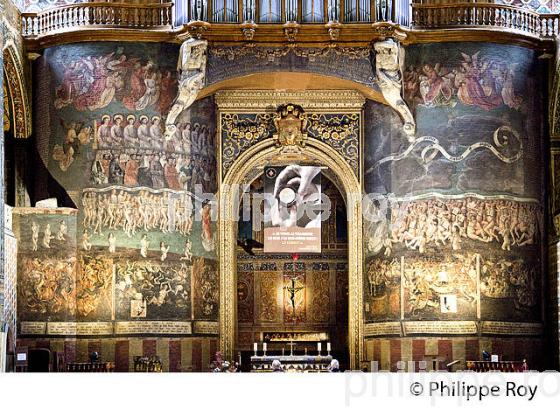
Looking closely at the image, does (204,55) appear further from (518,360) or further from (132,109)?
(518,360)

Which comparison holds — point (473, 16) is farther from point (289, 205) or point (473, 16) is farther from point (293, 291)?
point (293, 291)

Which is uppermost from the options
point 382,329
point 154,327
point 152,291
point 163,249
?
point 163,249

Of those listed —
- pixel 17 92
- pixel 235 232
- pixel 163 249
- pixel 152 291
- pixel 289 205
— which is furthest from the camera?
pixel 235 232

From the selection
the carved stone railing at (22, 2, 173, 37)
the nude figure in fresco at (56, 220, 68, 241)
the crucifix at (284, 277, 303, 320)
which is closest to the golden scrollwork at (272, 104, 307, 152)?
the carved stone railing at (22, 2, 173, 37)

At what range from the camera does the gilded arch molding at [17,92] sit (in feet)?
110

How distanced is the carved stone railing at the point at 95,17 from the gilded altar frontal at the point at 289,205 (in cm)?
5

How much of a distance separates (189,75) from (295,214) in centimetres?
480

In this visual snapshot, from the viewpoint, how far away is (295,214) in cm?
3591

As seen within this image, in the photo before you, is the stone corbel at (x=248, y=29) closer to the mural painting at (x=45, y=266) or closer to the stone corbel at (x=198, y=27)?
the stone corbel at (x=198, y=27)

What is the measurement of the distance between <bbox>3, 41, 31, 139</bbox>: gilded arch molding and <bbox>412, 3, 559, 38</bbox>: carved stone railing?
1037 centimetres

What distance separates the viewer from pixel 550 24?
1394 inches

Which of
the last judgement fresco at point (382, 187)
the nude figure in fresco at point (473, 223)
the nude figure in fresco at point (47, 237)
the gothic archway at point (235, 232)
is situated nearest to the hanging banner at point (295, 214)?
the gothic archway at point (235, 232)

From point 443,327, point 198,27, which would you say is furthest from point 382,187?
point 198,27
